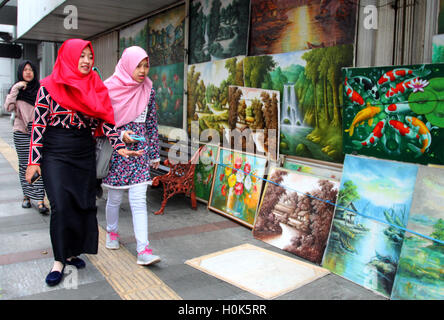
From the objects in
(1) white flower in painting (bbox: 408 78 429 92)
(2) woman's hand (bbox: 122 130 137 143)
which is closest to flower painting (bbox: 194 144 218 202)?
(2) woman's hand (bbox: 122 130 137 143)

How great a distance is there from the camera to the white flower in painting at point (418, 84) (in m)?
2.94

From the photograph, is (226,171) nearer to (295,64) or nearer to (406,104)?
(295,64)

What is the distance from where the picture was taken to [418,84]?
299 cm

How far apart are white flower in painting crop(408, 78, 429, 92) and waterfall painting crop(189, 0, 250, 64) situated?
2525 millimetres

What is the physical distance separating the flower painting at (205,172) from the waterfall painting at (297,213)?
1.31 m

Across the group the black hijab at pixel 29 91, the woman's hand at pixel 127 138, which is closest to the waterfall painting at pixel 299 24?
the woman's hand at pixel 127 138

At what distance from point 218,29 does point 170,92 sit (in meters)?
1.92

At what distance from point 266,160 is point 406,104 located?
1.81 m

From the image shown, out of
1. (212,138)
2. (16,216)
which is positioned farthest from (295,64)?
(16,216)

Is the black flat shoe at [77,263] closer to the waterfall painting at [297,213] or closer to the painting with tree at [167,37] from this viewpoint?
the waterfall painting at [297,213]

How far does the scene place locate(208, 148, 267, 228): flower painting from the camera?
182 inches

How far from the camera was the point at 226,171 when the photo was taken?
5.15 meters

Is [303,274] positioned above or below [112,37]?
below

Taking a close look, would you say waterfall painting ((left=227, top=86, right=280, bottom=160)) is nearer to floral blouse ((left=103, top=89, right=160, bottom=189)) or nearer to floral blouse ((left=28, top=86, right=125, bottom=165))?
floral blouse ((left=103, top=89, right=160, bottom=189))
